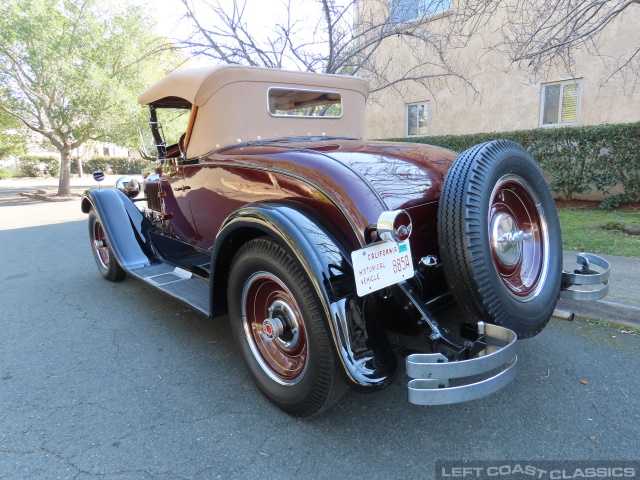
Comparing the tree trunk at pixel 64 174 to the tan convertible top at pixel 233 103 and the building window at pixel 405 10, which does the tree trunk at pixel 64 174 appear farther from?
the tan convertible top at pixel 233 103

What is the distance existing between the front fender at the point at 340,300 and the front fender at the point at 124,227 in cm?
230

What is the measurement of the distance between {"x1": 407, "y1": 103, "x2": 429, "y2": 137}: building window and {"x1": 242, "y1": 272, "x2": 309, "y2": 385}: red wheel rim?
9.95 metres

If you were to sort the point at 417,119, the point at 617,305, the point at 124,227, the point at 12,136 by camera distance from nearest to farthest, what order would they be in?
the point at 617,305 < the point at 124,227 < the point at 417,119 < the point at 12,136

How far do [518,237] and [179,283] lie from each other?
246 cm

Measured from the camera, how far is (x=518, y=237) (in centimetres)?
243

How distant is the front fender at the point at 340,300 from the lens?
1852 mm

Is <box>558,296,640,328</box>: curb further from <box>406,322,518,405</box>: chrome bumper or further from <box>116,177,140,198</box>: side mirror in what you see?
<box>116,177,140,198</box>: side mirror

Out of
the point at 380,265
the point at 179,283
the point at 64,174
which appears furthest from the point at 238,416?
the point at 64,174

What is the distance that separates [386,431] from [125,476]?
126 centimetres

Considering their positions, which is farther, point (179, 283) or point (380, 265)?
point (179, 283)

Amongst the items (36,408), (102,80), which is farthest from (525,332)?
(102,80)

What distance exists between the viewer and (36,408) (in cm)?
241

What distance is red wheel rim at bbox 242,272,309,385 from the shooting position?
7.30 ft

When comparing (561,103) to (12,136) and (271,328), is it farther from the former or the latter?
(12,136)
